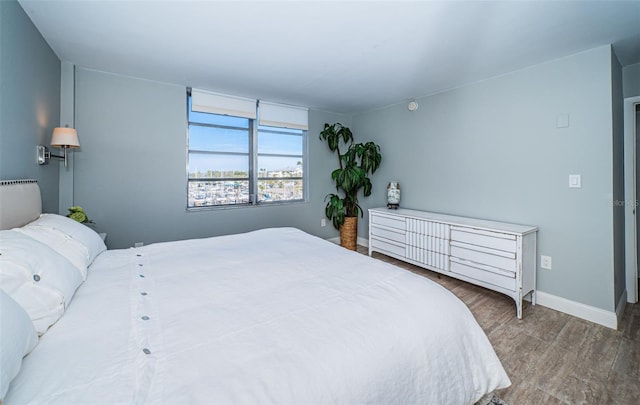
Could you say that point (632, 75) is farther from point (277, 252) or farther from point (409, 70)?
point (277, 252)

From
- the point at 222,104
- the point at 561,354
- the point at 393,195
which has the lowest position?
the point at 561,354

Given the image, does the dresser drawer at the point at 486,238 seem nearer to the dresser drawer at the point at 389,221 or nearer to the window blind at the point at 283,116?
the dresser drawer at the point at 389,221

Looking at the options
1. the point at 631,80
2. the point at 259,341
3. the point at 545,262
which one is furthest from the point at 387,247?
the point at 259,341

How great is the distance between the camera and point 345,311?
1121mm

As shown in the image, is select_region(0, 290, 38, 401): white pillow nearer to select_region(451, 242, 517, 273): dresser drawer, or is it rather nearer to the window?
the window

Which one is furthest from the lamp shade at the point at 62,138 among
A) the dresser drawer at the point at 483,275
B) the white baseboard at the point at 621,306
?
the white baseboard at the point at 621,306

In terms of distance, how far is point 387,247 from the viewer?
3.81 metres

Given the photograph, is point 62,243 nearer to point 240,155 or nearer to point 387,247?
point 240,155

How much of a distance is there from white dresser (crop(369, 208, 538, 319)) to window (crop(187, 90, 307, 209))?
1667 mm

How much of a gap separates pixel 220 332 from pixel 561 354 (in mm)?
2349

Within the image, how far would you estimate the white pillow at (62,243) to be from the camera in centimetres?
132

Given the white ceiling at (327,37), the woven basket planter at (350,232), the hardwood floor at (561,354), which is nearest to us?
the hardwood floor at (561,354)

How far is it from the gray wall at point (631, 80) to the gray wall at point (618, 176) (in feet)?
0.23

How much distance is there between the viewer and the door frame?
8.26ft
